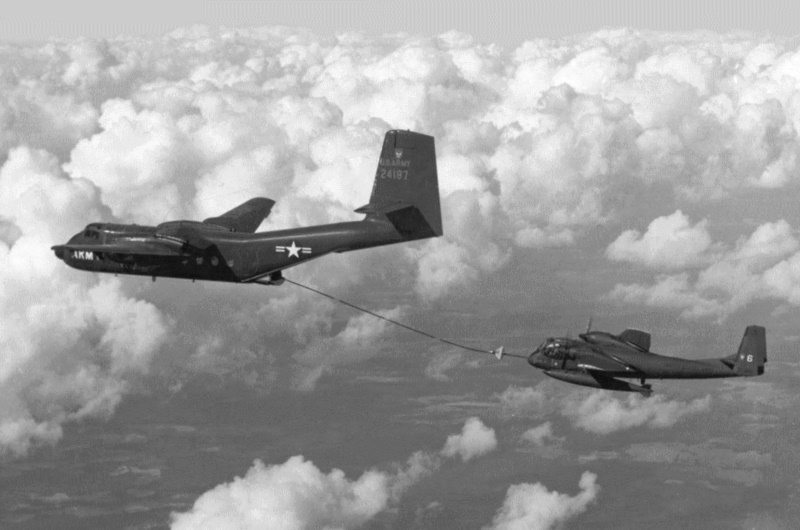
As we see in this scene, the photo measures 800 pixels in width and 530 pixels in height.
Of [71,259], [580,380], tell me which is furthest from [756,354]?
[71,259]

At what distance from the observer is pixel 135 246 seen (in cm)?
7975

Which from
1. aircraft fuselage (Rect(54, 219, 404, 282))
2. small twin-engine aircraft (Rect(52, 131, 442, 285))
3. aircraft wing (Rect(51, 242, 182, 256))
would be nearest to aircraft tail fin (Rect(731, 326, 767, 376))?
small twin-engine aircraft (Rect(52, 131, 442, 285))

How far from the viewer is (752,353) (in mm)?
84000

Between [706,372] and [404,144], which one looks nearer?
[404,144]

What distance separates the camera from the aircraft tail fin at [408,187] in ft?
256

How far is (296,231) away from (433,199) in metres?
10.6

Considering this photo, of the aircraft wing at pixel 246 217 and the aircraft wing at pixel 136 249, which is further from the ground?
the aircraft wing at pixel 246 217

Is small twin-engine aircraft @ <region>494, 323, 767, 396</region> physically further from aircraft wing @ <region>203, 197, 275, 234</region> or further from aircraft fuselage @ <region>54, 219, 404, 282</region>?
aircraft wing @ <region>203, 197, 275, 234</region>

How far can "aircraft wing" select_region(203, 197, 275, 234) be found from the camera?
9019 cm

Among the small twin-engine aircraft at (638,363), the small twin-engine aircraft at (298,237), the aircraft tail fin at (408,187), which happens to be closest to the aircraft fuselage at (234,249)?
the small twin-engine aircraft at (298,237)

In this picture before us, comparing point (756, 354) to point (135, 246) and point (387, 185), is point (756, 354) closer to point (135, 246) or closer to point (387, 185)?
point (387, 185)

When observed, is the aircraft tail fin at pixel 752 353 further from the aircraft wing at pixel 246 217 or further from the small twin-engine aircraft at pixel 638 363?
the aircraft wing at pixel 246 217

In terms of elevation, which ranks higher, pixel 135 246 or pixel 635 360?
pixel 135 246

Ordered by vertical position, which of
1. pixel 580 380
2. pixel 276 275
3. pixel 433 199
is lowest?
pixel 580 380
